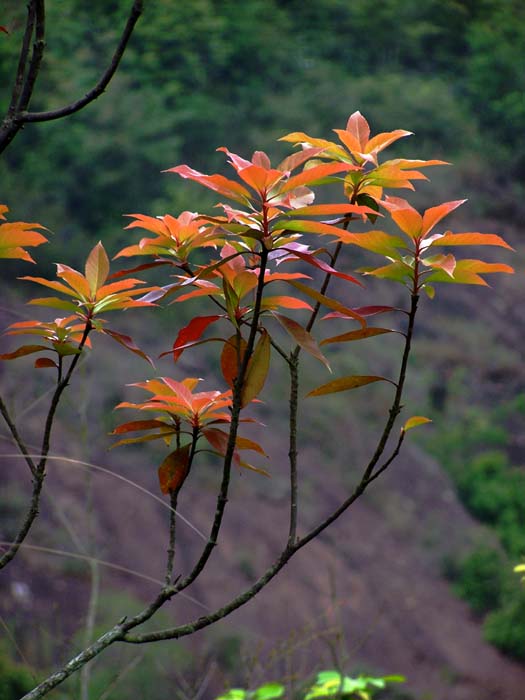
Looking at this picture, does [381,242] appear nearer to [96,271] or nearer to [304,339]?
[304,339]

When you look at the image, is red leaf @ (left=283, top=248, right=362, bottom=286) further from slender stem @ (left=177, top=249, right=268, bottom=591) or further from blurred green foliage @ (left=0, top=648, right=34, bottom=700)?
blurred green foliage @ (left=0, top=648, right=34, bottom=700)

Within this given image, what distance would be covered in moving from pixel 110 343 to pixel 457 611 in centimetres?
296

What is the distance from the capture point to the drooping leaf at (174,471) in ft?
2.08

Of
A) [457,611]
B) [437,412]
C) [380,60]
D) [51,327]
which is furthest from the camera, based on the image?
[380,60]

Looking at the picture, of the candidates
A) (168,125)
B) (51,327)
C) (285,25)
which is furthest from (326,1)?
(51,327)

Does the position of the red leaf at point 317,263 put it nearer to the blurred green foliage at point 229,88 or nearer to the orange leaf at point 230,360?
the orange leaf at point 230,360

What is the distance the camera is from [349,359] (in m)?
5.94

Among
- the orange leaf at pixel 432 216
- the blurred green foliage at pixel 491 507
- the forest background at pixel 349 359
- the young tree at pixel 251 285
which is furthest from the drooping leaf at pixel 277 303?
the blurred green foliage at pixel 491 507

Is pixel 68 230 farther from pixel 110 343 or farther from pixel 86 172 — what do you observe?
pixel 110 343

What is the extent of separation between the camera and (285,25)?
7.71 m

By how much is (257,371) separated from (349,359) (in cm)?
540

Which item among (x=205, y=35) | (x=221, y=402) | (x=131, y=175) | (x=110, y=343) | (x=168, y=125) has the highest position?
(x=205, y=35)

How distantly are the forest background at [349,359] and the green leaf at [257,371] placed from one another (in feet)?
7.55

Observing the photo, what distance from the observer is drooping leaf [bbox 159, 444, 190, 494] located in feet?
2.08
